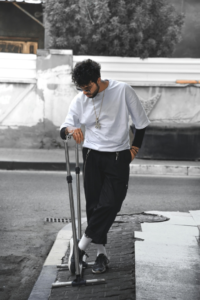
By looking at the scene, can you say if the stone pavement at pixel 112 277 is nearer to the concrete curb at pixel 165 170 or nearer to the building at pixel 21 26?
the concrete curb at pixel 165 170

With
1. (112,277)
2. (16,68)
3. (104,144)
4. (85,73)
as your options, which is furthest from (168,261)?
(16,68)

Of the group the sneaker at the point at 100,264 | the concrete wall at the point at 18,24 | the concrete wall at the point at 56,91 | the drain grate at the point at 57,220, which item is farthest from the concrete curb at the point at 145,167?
the concrete wall at the point at 18,24

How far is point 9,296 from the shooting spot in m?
3.42

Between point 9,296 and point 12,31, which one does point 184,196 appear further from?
point 12,31

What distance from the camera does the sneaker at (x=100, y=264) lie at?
3.64 m

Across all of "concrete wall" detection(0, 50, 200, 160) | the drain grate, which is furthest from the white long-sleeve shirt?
"concrete wall" detection(0, 50, 200, 160)

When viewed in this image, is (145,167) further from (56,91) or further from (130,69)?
(56,91)

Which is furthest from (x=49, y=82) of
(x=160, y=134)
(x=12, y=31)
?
(x=12, y=31)

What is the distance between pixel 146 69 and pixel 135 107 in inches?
360

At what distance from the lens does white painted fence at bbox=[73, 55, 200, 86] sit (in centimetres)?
1234

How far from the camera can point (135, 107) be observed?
3.55 meters

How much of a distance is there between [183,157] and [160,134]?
33.5 inches

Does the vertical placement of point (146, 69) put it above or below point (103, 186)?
above

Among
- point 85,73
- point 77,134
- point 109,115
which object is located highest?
point 85,73
